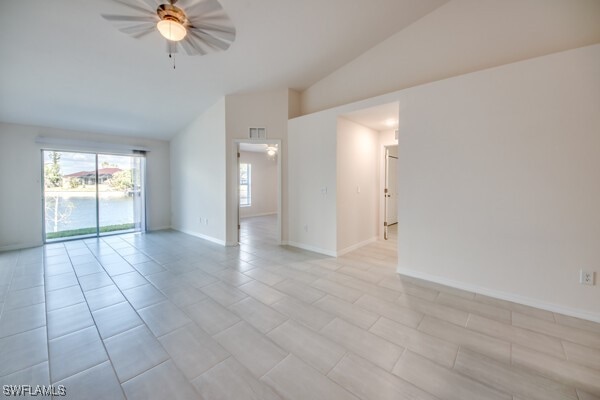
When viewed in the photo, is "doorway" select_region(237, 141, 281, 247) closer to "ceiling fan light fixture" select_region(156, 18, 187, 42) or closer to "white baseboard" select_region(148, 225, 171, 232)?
"white baseboard" select_region(148, 225, 171, 232)

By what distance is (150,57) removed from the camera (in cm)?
322

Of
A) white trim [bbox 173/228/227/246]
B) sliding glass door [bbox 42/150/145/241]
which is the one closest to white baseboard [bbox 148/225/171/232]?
sliding glass door [bbox 42/150/145/241]

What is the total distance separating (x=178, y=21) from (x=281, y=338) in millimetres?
2972

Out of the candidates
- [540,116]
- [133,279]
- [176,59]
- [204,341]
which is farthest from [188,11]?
[540,116]

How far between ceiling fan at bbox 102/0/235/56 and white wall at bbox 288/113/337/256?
2024 mm

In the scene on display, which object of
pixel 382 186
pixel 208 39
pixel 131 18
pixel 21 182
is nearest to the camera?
pixel 131 18

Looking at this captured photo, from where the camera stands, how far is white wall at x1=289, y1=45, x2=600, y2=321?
7.16 ft

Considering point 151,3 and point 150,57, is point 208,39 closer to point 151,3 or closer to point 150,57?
point 151,3

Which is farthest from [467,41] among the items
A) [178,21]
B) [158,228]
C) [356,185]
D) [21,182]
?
[21,182]

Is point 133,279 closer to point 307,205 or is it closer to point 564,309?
point 307,205

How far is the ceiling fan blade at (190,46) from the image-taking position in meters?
2.51

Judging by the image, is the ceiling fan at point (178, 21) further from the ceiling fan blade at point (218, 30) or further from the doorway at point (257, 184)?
the doorway at point (257, 184)

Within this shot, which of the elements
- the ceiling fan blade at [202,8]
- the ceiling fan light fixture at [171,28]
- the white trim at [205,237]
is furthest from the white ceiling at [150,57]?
the white trim at [205,237]

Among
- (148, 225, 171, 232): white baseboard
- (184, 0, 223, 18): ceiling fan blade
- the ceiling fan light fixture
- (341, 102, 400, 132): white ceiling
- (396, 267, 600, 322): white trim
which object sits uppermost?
(184, 0, 223, 18): ceiling fan blade
